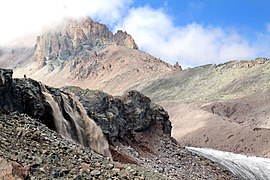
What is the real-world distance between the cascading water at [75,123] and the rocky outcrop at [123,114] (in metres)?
1.87

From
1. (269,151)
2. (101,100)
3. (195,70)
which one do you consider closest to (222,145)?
(269,151)

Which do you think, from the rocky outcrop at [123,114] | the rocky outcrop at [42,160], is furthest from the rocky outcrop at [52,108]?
the rocky outcrop at [42,160]

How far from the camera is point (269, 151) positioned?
61.9 m

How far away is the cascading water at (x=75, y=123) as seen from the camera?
85.4 feet

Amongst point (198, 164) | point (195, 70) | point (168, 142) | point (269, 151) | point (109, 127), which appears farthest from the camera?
point (195, 70)

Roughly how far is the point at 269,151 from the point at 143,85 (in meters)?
101

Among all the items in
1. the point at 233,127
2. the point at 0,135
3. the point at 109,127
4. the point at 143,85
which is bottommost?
the point at 0,135

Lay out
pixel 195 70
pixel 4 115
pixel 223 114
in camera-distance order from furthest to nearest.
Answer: pixel 195 70 < pixel 223 114 < pixel 4 115

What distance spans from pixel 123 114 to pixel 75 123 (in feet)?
37.8

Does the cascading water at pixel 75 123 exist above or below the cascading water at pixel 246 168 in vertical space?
below

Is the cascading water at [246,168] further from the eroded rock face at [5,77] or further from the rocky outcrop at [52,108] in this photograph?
the eroded rock face at [5,77]

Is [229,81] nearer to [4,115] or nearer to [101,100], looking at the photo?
[101,100]

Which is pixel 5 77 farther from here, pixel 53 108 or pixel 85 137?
pixel 85 137

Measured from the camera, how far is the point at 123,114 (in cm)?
3897
